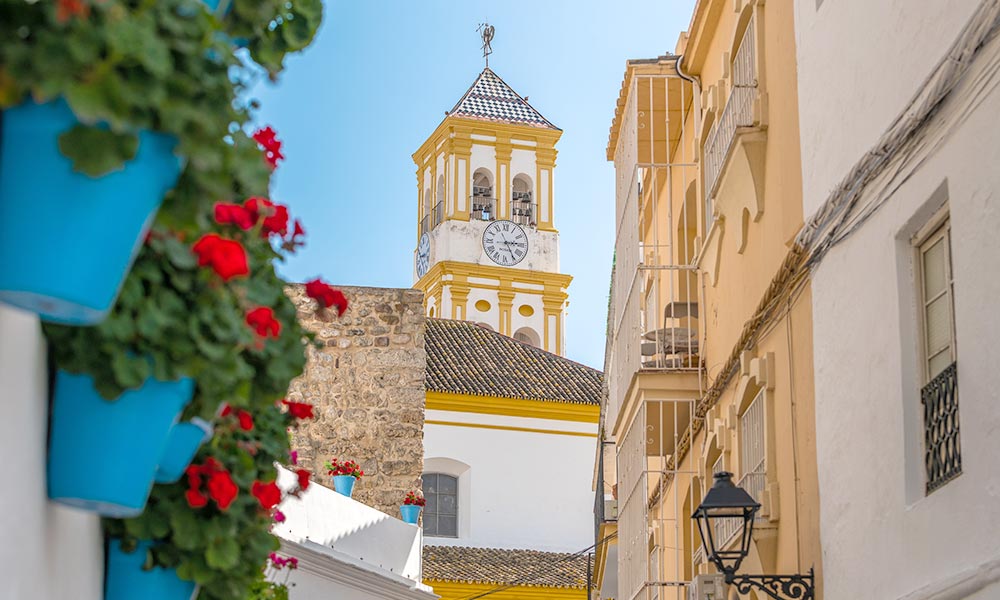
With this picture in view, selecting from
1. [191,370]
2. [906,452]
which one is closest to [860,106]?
[906,452]

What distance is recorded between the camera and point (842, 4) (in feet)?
25.5

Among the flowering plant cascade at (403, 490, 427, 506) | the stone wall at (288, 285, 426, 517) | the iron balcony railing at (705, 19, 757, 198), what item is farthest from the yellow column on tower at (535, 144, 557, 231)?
the iron balcony railing at (705, 19, 757, 198)

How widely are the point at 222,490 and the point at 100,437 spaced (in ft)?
2.24

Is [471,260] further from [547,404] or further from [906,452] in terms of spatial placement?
[906,452]

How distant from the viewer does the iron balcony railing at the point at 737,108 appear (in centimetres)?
992

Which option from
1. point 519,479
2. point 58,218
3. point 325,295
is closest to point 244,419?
point 325,295

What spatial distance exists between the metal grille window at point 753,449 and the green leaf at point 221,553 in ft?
18.2

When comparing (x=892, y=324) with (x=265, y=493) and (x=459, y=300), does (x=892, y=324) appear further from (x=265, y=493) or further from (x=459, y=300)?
(x=459, y=300)

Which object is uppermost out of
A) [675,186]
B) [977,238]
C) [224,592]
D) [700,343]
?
[675,186]

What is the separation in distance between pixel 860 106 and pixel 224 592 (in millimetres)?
4328

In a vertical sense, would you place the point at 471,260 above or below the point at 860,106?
above

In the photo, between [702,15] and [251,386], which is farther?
[702,15]

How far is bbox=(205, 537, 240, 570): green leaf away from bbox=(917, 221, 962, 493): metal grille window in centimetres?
311

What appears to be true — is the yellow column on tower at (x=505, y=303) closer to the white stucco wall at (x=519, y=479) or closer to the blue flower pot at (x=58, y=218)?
the white stucco wall at (x=519, y=479)
